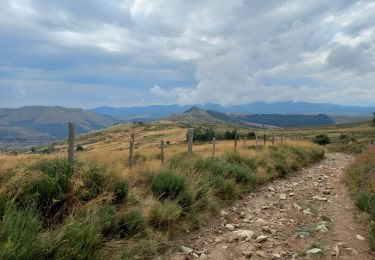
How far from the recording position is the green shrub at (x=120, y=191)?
23.6 ft

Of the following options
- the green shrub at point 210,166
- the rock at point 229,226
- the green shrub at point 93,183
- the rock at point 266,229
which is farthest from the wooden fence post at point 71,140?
the rock at point 266,229

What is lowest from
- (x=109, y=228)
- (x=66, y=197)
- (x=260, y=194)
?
(x=260, y=194)

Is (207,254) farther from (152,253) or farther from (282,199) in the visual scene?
Answer: (282,199)

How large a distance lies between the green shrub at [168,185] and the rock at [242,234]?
173 cm

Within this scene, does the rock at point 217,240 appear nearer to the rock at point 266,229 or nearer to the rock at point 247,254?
the rock at point 247,254

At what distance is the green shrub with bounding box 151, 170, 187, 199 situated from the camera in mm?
8652

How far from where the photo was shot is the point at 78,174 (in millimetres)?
6910

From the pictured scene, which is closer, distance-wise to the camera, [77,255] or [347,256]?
[77,255]

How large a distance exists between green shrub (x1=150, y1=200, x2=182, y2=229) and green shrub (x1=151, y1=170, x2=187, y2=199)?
78 cm

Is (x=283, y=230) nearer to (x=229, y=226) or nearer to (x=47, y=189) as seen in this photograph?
(x=229, y=226)

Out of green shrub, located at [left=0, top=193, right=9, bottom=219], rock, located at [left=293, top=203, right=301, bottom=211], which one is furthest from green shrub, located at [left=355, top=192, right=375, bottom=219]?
green shrub, located at [left=0, top=193, right=9, bottom=219]

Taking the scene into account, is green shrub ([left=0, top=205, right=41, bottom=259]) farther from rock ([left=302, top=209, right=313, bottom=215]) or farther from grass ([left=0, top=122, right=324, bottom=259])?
rock ([left=302, top=209, right=313, bottom=215])

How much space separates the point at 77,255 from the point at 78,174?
2408mm

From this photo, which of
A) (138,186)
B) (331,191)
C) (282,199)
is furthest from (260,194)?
(138,186)
